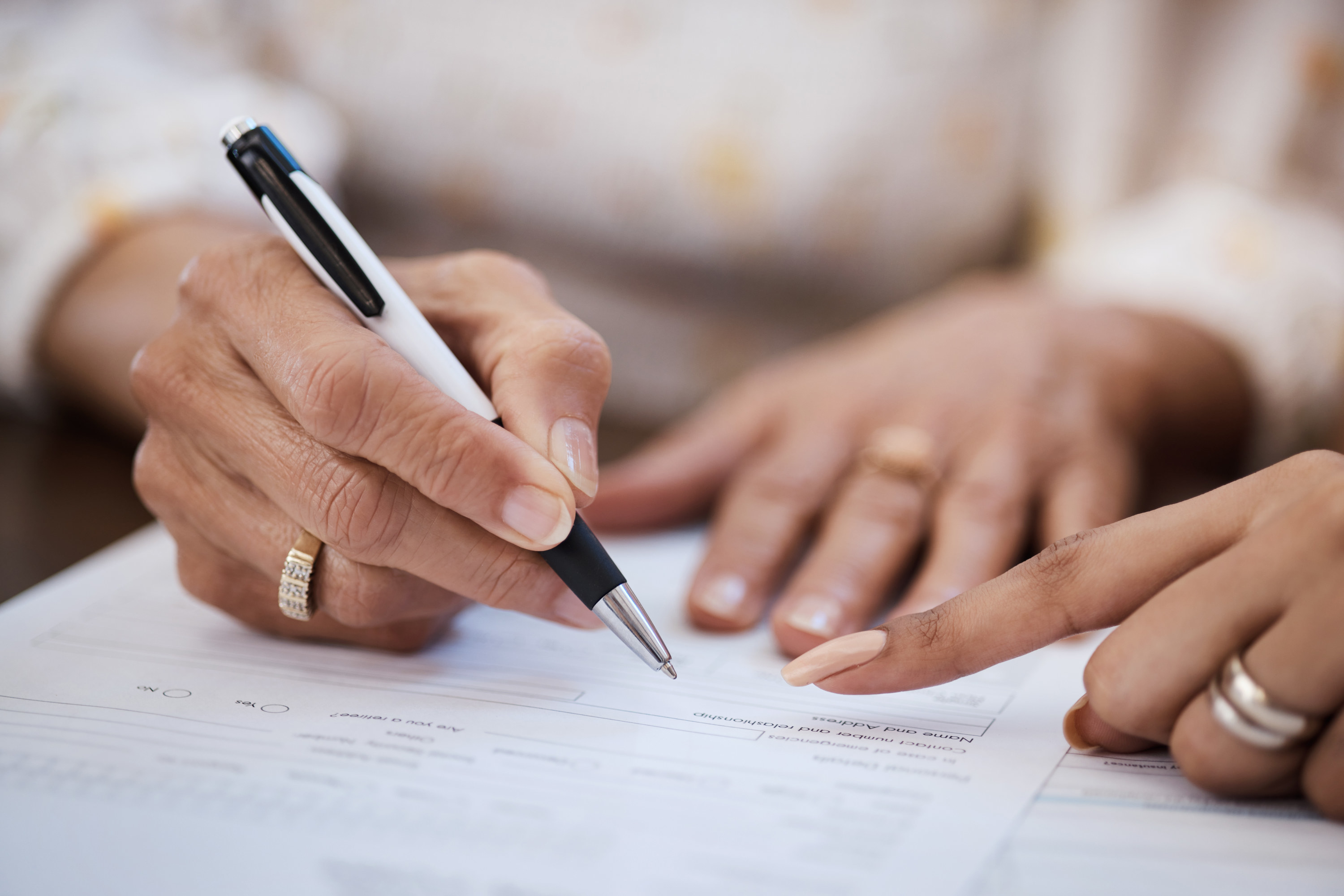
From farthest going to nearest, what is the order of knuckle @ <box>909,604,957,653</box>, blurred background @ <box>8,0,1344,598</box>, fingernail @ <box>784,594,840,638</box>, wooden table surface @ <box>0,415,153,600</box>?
blurred background @ <box>8,0,1344,598</box> < wooden table surface @ <box>0,415,153,600</box> < fingernail @ <box>784,594,840,638</box> < knuckle @ <box>909,604,957,653</box>

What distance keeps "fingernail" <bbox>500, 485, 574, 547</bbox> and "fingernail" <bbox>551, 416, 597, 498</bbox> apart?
20 millimetres

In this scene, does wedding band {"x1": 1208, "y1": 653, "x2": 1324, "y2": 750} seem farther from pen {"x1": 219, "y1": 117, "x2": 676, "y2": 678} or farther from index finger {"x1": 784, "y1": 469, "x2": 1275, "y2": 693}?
pen {"x1": 219, "y1": 117, "x2": 676, "y2": 678}

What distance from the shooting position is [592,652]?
0.51 metres

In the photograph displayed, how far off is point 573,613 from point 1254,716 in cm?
29

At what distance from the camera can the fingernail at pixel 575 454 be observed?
437mm

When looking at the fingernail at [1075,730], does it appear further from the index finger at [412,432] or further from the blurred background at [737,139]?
the blurred background at [737,139]

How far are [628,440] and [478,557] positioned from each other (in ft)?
→ 1.79

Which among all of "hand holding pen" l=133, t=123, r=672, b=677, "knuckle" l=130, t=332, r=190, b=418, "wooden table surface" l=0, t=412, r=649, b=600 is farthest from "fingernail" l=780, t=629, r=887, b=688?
"wooden table surface" l=0, t=412, r=649, b=600

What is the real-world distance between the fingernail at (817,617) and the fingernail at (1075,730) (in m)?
0.14

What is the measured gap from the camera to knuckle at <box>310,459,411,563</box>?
17.0 inches

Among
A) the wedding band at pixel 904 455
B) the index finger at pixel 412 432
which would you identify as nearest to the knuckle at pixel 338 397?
the index finger at pixel 412 432

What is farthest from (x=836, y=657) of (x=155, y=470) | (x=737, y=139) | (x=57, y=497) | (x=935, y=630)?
(x=737, y=139)

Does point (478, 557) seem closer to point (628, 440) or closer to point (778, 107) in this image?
point (628, 440)

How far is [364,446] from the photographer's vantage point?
1.38ft
